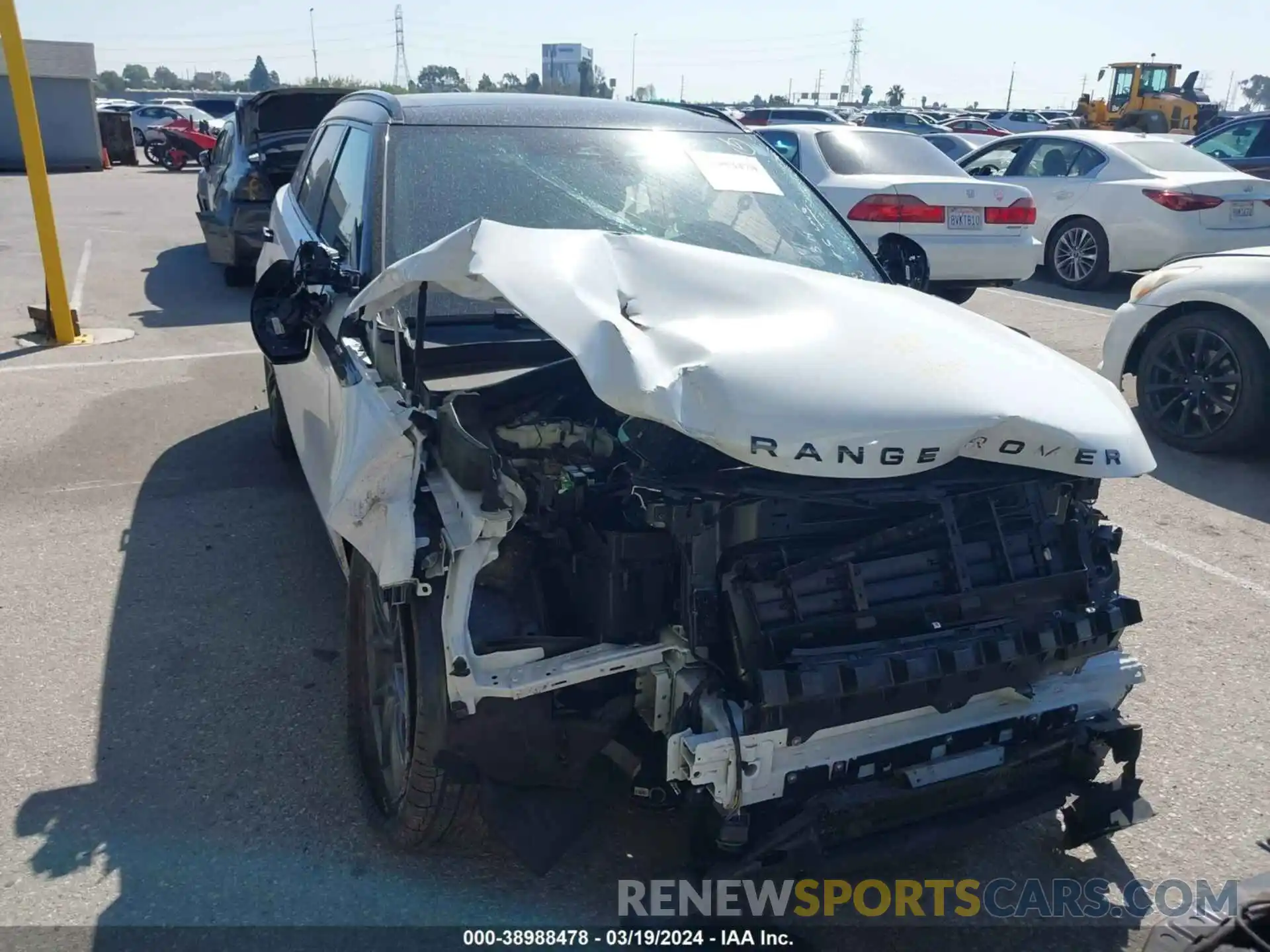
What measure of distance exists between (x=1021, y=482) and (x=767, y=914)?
1219 mm

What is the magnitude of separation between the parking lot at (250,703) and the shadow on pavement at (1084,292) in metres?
5.08

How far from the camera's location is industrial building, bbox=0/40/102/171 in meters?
24.4

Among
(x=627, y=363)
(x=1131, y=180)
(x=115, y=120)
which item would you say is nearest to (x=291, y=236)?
(x=627, y=363)

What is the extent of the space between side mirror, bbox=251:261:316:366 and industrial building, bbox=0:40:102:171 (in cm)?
2523

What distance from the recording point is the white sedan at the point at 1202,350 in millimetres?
5777

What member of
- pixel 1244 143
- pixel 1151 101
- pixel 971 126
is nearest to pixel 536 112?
Result: pixel 1244 143

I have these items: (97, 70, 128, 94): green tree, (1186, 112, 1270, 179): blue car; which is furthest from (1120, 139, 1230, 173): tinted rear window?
(97, 70, 128, 94): green tree

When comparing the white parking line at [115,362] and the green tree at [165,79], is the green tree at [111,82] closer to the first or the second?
A: the green tree at [165,79]

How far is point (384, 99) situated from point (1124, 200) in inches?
342

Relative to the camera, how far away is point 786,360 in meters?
2.33

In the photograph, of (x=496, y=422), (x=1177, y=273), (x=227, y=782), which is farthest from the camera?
(x=1177, y=273)

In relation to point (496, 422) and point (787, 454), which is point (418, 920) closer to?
point (496, 422)

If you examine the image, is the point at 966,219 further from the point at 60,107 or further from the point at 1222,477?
the point at 60,107

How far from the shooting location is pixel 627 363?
2.25m
